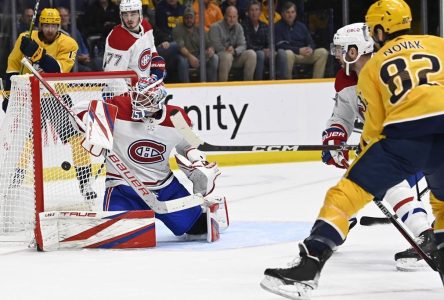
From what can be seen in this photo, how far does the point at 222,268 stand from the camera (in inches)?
170

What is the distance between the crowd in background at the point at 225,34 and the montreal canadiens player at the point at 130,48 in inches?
64.0

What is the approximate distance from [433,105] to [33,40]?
3.51 meters

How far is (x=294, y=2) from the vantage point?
9.30 m

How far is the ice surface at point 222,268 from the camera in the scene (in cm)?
383

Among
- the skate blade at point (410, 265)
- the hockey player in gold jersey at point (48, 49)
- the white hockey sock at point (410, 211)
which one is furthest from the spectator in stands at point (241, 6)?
the skate blade at point (410, 265)

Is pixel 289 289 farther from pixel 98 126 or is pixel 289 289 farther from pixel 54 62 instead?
pixel 54 62

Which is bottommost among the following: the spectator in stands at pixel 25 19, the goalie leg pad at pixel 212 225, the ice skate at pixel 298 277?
the goalie leg pad at pixel 212 225

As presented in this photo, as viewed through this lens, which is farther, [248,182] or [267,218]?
[248,182]

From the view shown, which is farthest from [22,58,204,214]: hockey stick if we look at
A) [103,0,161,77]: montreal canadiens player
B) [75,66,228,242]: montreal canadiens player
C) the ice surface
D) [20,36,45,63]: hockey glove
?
[103,0,161,77]: montreal canadiens player

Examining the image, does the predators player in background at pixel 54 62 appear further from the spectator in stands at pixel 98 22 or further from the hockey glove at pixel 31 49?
the spectator in stands at pixel 98 22

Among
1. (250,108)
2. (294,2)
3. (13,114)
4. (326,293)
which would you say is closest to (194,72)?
(250,108)

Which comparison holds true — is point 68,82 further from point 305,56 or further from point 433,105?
point 305,56

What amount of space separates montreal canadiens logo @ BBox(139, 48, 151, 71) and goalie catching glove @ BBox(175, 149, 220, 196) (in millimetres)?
1727

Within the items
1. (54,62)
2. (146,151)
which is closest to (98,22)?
(54,62)
